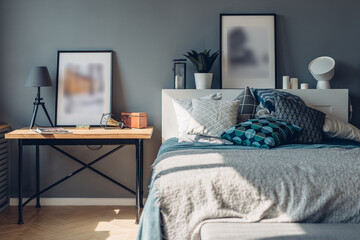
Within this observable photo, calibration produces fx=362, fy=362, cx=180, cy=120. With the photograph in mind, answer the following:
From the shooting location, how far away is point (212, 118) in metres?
2.94

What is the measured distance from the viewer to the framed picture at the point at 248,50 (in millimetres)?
3596

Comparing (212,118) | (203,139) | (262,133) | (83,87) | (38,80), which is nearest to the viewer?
(262,133)

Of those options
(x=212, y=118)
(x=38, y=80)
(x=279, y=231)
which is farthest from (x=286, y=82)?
(x=38, y=80)

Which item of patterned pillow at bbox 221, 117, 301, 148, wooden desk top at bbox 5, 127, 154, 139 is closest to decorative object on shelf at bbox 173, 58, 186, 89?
wooden desk top at bbox 5, 127, 154, 139

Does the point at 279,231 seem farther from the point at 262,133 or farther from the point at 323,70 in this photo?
the point at 323,70

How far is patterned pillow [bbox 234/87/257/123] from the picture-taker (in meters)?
3.10

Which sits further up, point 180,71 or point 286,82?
point 180,71

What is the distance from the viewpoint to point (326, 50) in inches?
143

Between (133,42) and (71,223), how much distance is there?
180 cm

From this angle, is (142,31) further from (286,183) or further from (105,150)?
(286,183)

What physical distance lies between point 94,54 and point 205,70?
1.12 m

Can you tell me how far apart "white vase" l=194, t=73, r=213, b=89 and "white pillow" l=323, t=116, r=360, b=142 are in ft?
3.65

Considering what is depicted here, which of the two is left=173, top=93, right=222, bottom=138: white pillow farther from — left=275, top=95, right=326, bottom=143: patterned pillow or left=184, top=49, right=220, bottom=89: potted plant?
left=275, top=95, right=326, bottom=143: patterned pillow

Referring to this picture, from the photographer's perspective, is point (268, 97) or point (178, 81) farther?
point (178, 81)
